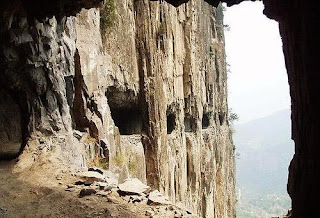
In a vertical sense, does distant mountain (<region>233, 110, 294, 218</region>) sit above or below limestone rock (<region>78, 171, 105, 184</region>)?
below

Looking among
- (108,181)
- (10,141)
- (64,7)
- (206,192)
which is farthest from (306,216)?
(206,192)

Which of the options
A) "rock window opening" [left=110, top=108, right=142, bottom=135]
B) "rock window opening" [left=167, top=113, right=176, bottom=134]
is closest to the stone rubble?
"rock window opening" [left=110, top=108, right=142, bottom=135]

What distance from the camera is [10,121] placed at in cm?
1291

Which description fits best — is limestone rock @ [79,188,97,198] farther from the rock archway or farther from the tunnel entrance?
the tunnel entrance

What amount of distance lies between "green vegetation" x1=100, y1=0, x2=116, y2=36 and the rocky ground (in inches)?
291

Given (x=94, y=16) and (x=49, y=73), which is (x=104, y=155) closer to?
(x=49, y=73)

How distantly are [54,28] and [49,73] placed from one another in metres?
1.32

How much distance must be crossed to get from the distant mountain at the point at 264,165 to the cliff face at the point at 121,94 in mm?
52380

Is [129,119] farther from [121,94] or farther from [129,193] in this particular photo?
[129,193]

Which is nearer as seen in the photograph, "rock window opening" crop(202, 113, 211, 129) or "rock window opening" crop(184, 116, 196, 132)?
"rock window opening" crop(184, 116, 196, 132)

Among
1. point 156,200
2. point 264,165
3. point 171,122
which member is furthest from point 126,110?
point 264,165

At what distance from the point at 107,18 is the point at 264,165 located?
398 feet

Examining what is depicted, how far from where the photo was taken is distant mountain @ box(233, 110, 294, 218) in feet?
269

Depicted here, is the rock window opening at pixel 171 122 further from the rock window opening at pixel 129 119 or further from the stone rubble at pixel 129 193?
the stone rubble at pixel 129 193
